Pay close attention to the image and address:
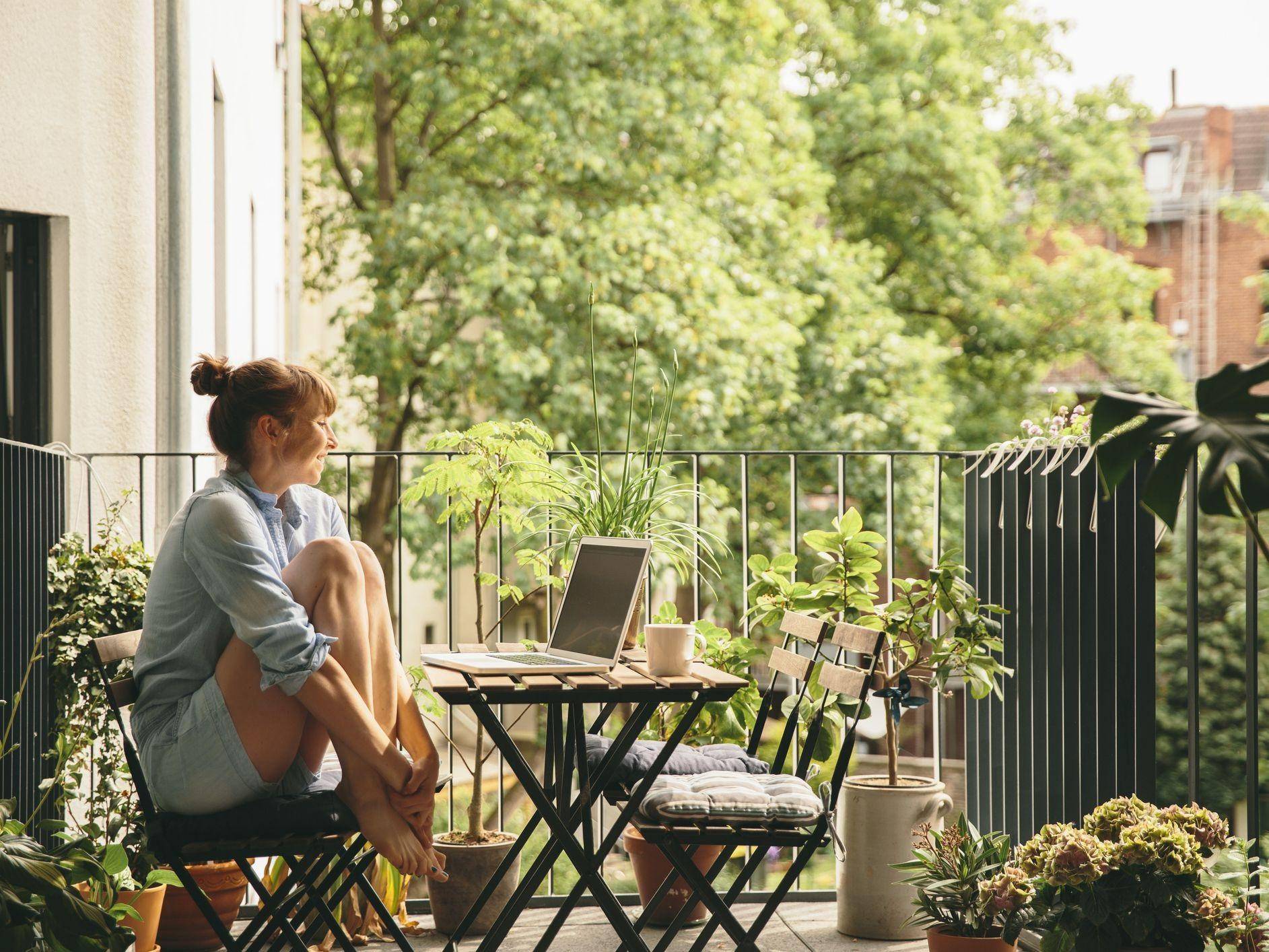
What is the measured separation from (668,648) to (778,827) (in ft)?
1.37

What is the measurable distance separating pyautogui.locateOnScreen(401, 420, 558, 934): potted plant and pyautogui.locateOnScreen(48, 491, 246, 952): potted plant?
568 mm

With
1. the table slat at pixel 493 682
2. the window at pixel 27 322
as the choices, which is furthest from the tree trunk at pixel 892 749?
the window at pixel 27 322

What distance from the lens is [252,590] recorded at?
2275 millimetres

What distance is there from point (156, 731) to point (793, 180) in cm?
1004

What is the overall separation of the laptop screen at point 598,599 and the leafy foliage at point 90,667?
3.75 ft

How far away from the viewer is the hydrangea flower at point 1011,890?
8.69 feet

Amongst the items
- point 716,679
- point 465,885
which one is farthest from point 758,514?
point 716,679

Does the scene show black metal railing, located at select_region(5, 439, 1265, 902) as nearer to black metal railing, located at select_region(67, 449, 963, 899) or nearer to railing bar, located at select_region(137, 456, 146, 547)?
railing bar, located at select_region(137, 456, 146, 547)

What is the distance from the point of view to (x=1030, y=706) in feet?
10.6

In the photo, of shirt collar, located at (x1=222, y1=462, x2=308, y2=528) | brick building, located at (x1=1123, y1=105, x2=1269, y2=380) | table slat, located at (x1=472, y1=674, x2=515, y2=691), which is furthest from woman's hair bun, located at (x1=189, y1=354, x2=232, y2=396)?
brick building, located at (x1=1123, y1=105, x2=1269, y2=380)

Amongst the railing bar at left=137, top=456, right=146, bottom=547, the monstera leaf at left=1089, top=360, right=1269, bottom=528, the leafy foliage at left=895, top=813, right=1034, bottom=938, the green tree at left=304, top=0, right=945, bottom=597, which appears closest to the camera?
the monstera leaf at left=1089, top=360, right=1269, bottom=528

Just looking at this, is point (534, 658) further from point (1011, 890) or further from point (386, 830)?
point (1011, 890)

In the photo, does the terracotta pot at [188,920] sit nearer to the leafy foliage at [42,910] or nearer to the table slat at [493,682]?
the leafy foliage at [42,910]

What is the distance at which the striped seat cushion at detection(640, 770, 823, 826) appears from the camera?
243 cm
